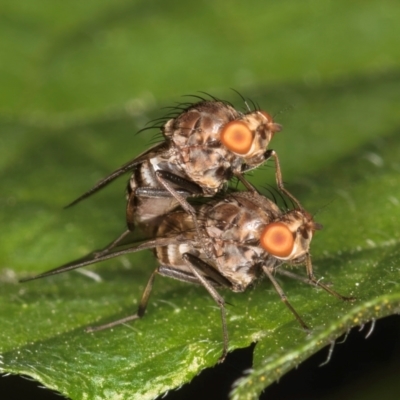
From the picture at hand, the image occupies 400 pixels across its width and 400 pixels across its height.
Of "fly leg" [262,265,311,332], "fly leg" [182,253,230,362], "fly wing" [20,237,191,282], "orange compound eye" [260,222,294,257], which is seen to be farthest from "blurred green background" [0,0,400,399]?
"orange compound eye" [260,222,294,257]

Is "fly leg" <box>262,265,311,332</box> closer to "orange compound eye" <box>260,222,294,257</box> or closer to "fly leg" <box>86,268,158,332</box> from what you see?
"orange compound eye" <box>260,222,294,257</box>

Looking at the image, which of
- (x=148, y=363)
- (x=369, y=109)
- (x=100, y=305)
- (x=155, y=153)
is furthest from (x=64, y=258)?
(x=369, y=109)

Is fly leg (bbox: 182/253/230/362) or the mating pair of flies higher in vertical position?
the mating pair of flies

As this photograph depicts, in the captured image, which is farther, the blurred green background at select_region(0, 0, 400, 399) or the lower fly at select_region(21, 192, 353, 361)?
the blurred green background at select_region(0, 0, 400, 399)

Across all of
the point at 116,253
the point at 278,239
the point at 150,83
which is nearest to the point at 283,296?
the point at 278,239

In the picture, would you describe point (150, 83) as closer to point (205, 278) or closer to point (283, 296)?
point (205, 278)

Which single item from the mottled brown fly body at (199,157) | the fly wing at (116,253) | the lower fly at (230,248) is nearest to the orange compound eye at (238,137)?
the mottled brown fly body at (199,157)

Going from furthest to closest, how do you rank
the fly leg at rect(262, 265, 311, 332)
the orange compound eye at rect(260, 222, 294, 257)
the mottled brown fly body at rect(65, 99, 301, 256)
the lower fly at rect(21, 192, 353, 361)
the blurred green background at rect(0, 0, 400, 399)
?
the blurred green background at rect(0, 0, 400, 399)
the mottled brown fly body at rect(65, 99, 301, 256)
the lower fly at rect(21, 192, 353, 361)
the orange compound eye at rect(260, 222, 294, 257)
the fly leg at rect(262, 265, 311, 332)

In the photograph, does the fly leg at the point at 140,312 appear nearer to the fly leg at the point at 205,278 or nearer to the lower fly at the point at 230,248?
the lower fly at the point at 230,248
